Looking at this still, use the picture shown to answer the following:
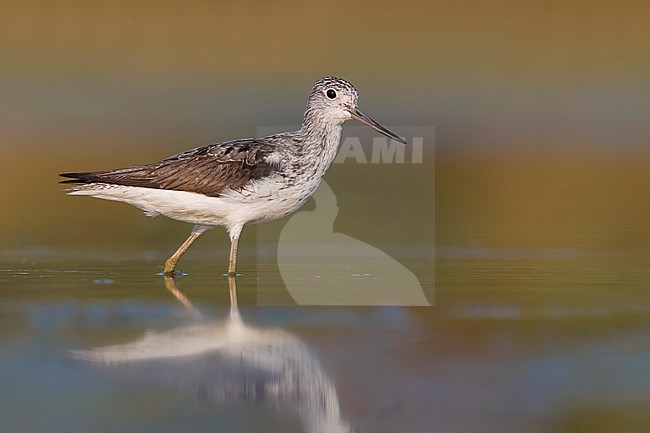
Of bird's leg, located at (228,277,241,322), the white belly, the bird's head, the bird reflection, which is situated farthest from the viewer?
the bird's head

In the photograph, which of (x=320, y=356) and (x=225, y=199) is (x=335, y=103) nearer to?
(x=225, y=199)

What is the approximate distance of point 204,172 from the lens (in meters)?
10.8

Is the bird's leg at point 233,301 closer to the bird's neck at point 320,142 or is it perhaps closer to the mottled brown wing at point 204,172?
the mottled brown wing at point 204,172

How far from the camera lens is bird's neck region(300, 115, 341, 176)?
1088cm

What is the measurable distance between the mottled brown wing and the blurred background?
0.91 m

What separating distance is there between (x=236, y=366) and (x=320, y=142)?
14.0ft

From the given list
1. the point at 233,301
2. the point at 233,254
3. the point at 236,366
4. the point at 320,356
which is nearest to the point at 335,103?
the point at 233,254

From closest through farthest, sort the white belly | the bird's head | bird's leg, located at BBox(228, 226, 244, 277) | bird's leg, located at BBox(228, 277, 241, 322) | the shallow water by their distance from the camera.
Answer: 1. the shallow water
2. bird's leg, located at BBox(228, 277, 241, 322)
3. bird's leg, located at BBox(228, 226, 244, 277)
4. the white belly
5. the bird's head

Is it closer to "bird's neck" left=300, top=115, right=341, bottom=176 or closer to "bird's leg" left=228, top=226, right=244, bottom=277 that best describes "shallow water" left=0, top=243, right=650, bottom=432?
"bird's leg" left=228, top=226, right=244, bottom=277

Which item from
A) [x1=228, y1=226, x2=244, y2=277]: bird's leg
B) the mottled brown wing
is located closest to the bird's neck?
the mottled brown wing

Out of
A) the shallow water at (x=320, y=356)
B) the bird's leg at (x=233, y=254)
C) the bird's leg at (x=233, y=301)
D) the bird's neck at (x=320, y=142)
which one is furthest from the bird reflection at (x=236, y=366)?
the bird's neck at (x=320, y=142)

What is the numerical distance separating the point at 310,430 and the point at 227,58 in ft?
59.1

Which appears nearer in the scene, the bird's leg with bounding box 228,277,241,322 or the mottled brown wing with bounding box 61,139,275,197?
the bird's leg with bounding box 228,277,241,322

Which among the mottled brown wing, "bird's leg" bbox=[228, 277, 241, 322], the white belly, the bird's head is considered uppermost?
the bird's head
